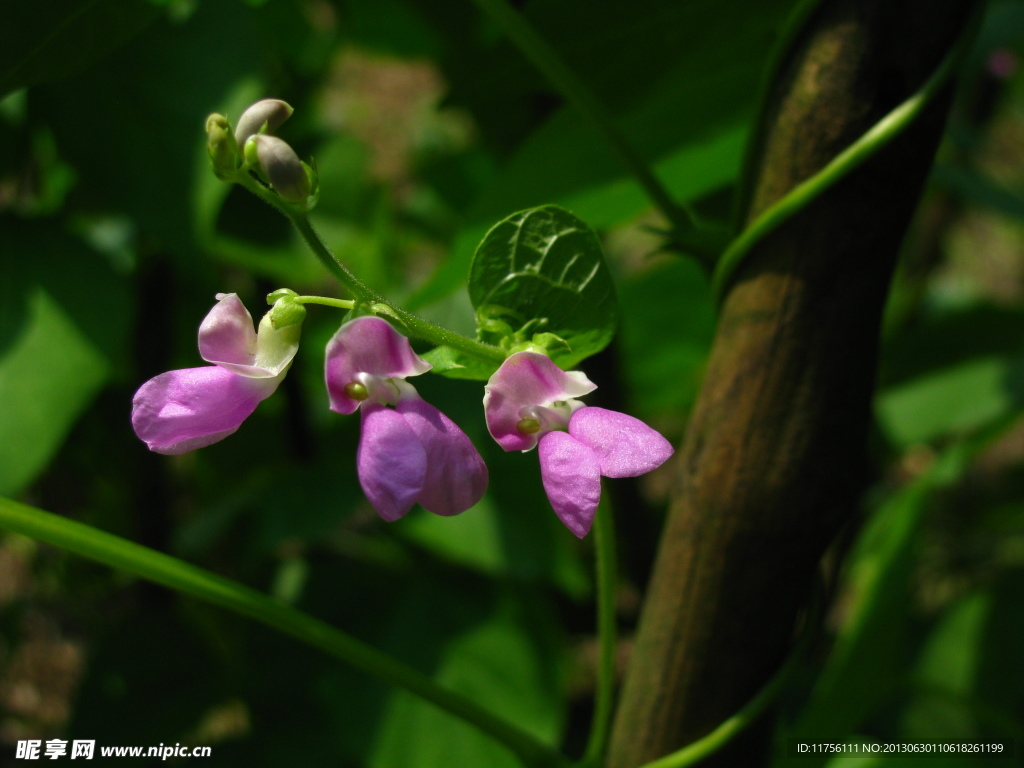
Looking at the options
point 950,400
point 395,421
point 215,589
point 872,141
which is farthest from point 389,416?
point 950,400

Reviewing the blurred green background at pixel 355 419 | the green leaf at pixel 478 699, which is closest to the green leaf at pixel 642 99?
the blurred green background at pixel 355 419

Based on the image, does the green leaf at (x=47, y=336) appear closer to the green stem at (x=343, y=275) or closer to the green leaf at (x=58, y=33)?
the green leaf at (x=58, y=33)

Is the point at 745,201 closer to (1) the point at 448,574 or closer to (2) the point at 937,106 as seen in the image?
(2) the point at 937,106

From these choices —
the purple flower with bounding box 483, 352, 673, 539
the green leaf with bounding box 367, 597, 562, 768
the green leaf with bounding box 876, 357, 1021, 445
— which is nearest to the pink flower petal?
the purple flower with bounding box 483, 352, 673, 539

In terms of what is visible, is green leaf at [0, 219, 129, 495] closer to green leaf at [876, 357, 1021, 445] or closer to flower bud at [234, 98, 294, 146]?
flower bud at [234, 98, 294, 146]

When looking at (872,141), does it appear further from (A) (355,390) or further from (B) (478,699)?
(B) (478,699)

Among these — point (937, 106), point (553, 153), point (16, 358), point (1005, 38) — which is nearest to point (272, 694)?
point (16, 358)
